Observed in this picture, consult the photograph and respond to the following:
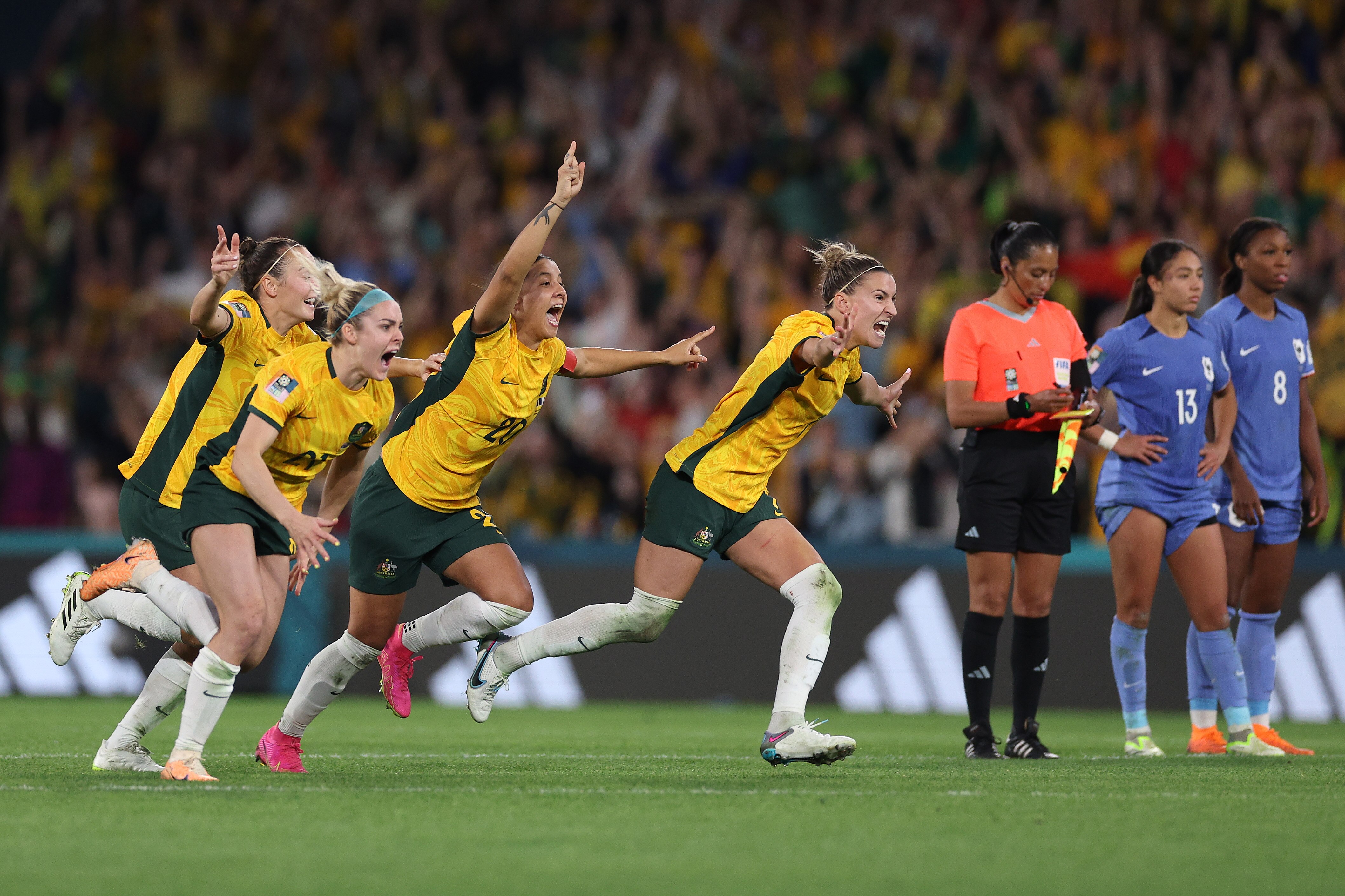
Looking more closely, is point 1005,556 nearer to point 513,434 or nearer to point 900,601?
point 513,434

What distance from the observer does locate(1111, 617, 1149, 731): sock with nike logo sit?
7.54 meters

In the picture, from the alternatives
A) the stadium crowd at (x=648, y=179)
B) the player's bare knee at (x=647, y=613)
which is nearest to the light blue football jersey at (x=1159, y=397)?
the player's bare knee at (x=647, y=613)

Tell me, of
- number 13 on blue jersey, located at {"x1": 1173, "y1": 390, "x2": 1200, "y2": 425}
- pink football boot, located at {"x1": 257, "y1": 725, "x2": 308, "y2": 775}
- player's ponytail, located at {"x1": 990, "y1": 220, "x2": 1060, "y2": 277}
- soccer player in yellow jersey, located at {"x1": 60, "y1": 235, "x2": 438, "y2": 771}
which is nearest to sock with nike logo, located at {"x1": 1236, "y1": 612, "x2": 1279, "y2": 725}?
number 13 on blue jersey, located at {"x1": 1173, "y1": 390, "x2": 1200, "y2": 425}

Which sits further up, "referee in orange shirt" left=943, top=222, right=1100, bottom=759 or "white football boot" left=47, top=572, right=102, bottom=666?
"referee in orange shirt" left=943, top=222, right=1100, bottom=759

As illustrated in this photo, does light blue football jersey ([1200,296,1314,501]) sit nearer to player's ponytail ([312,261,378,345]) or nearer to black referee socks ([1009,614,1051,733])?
black referee socks ([1009,614,1051,733])

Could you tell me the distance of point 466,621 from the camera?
6625 mm

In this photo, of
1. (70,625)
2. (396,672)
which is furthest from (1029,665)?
(70,625)

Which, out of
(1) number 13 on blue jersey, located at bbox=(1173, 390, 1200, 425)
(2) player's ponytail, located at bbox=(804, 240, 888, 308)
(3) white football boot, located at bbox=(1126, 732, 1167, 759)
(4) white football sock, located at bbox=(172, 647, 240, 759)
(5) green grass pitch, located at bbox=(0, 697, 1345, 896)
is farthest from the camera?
(1) number 13 on blue jersey, located at bbox=(1173, 390, 1200, 425)

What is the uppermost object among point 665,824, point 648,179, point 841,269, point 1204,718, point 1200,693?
point 648,179

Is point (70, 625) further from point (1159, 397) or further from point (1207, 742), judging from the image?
point (1207, 742)

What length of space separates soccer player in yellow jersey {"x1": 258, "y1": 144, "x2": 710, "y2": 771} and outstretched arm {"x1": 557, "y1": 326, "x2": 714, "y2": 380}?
0.02 meters

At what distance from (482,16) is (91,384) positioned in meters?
5.89

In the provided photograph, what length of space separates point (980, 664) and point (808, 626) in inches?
45.2

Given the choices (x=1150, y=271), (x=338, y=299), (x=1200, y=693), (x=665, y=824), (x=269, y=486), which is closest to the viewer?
(x=665, y=824)
